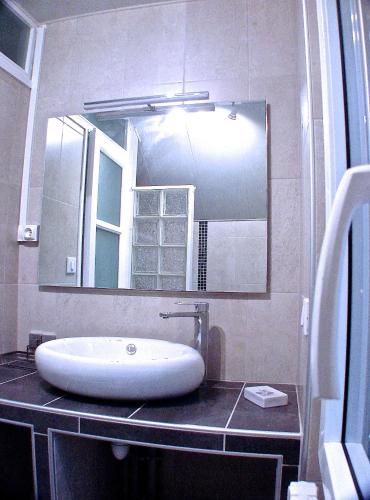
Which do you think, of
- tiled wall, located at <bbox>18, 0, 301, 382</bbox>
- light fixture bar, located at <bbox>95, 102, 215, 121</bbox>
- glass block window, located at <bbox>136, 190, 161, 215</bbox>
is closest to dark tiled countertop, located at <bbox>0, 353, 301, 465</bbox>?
tiled wall, located at <bbox>18, 0, 301, 382</bbox>

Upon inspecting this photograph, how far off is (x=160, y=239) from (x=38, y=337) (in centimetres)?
72

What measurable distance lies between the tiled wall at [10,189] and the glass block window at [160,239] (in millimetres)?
613

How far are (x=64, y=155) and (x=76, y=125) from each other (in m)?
0.15

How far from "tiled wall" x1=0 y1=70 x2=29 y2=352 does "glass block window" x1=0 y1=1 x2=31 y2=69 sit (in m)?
0.16

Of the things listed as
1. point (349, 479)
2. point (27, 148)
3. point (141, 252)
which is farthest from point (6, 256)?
point (349, 479)

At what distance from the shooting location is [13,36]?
5.51ft

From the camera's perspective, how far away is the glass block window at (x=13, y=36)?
5.37ft

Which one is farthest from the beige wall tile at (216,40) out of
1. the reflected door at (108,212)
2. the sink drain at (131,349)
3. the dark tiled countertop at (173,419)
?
the dark tiled countertop at (173,419)

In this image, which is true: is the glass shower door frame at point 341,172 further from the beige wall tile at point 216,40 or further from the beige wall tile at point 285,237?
the beige wall tile at point 216,40

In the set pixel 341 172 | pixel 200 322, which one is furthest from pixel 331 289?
pixel 200 322

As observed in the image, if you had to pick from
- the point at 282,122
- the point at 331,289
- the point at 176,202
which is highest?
the point at 282,122

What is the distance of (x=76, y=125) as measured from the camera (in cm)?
160

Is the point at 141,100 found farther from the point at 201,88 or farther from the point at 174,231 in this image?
the point at 174,231

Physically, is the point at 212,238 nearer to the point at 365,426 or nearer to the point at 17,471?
the point at 365,426
